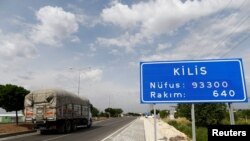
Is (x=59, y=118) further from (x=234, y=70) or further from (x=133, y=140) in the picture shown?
(x=234, y=70)

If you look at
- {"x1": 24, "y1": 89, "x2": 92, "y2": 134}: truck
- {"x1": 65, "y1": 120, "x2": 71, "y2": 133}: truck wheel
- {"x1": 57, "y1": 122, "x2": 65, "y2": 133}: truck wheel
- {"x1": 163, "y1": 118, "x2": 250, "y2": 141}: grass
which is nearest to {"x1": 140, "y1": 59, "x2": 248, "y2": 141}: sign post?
{"x1": 163, "y1": 118, "x2": 250, "y2": 141}: grass

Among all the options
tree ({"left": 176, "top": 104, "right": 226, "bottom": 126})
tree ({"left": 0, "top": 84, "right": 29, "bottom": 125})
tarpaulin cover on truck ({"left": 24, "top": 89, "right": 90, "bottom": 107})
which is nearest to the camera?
tarpaulin cover on truck ({"left": 24, "top": 89, "right": 90, "bottom": 107})

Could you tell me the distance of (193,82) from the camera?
8711mm

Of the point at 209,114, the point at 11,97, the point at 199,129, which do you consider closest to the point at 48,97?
the point at 11,97

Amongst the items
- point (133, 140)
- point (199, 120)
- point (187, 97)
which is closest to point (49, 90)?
point (133, 140)

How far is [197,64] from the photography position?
869cm

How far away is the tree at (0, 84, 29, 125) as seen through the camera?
1374 inches

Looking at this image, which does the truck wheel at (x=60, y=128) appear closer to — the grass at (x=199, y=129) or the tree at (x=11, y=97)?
the tree at (x=11, y=97)

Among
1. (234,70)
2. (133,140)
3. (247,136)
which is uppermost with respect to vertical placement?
(234,70)

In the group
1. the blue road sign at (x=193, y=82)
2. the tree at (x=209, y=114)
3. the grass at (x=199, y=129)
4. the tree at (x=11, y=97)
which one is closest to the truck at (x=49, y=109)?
the tree at (x=11, y=97)

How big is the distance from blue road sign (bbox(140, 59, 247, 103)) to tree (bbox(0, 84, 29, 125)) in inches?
1117

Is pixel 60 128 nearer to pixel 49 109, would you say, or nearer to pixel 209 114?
pixel 49 109

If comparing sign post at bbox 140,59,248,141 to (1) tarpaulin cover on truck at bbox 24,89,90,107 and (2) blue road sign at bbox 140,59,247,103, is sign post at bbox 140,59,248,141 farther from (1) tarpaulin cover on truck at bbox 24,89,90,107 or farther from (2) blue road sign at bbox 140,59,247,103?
(1) tarpaulin cover on truck at bbox 24,89,90,107

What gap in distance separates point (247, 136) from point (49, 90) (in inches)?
972
